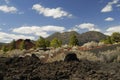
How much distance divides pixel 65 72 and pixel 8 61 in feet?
13.4

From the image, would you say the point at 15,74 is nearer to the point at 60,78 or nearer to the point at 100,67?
the point at 60,78

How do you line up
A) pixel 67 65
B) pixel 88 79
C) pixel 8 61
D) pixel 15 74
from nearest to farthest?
pixel 88 79 → pixel 15 74 → pixel 67 65 → pixel 8 61

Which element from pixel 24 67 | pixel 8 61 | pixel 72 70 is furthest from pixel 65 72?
pixel 8 61

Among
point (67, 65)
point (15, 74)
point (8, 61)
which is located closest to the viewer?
point (15, 74)

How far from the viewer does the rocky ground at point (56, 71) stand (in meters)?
12.1

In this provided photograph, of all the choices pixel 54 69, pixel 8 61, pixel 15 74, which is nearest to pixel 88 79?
pixel 54 69

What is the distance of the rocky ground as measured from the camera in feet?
39.7

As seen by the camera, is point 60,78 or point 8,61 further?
point 8,61

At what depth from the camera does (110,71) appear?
13.3 metres

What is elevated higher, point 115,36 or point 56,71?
point 115,36

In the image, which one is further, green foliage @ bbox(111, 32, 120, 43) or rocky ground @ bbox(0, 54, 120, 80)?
green foliage @ bbox(111, 32, 120, 43)

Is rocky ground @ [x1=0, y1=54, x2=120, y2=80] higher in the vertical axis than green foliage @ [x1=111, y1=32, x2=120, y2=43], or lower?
lower

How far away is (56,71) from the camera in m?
13.0

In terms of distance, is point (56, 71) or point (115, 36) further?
point (115, 36)
